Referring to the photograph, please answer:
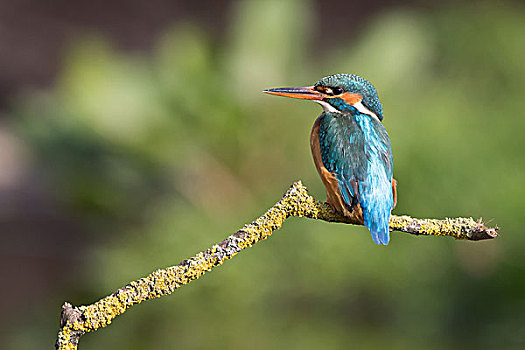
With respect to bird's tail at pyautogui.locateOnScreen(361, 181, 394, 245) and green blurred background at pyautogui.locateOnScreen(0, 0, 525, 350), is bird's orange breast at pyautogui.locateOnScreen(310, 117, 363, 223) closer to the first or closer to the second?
bird's tail at pyautogui.locateOnScreen(361, 181, 394, 245)

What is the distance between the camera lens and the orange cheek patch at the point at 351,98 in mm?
467

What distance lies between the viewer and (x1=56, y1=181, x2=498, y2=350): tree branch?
32cm

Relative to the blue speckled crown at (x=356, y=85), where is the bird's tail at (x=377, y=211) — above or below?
below

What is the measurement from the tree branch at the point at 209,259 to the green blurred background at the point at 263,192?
1648mm

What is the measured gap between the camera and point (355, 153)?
46cm

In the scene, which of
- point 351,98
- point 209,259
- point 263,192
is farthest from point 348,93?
point 263,192

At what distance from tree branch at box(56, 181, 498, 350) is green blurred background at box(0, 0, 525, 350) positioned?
1648 millimetres

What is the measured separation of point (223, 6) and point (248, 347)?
2733mm

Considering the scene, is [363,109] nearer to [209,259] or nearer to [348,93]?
[348,93]

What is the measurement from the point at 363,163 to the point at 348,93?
→ 48mm

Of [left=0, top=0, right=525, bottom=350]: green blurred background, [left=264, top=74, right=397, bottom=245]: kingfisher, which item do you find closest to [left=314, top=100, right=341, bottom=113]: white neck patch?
[left=264, top=74, right=397, bottom=245]: kingfisher

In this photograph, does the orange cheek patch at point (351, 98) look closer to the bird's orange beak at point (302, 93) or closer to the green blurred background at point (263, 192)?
the bird's orange beak at point (302, 93)

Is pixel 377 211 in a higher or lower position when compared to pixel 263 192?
lower

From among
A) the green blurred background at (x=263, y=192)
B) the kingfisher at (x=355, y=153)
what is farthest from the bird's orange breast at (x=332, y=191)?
the green blurred background at (x=263, y=192)
